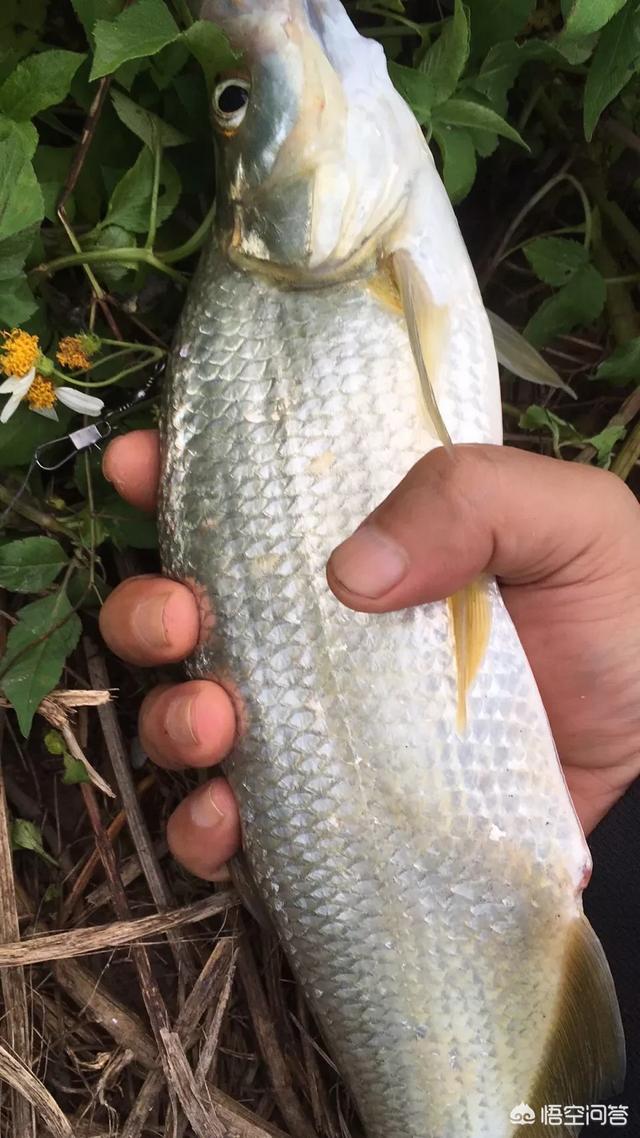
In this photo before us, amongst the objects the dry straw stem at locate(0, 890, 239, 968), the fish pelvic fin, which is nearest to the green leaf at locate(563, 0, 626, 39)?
the fish pelvic fin

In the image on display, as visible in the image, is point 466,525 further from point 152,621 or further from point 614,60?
point 614,60

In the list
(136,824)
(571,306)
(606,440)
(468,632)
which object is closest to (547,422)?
(606,440)

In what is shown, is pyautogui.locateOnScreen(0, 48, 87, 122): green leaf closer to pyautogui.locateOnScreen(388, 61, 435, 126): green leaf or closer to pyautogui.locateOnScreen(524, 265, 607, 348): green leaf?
pyautogui.locateOnScreen(388, 61, 435, 126): green leaf

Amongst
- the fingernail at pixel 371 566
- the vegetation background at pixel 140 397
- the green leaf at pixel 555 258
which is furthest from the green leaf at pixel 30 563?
the green leaf at pixel 555 258

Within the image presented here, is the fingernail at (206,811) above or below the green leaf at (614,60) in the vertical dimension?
below

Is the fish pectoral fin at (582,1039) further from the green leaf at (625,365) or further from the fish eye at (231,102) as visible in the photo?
the fish eye at (231,102)

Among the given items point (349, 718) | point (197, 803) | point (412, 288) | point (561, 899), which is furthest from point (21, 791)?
point (412, 288)

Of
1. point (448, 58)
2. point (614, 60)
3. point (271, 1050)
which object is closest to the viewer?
point (614, 60)
